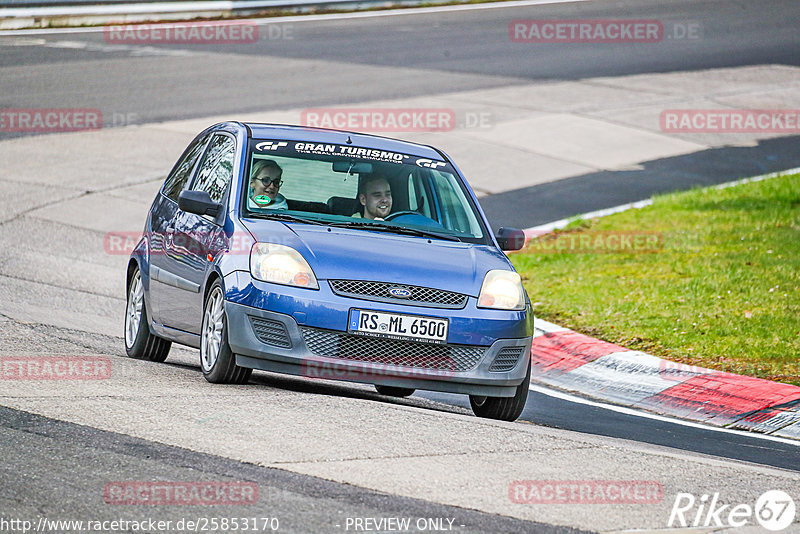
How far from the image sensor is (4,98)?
20562 millimetres

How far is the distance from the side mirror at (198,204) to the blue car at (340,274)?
11 mm

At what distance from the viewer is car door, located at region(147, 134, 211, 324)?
8.89 metres

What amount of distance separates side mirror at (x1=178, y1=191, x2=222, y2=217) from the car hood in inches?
12.8

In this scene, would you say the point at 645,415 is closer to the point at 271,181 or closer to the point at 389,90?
the point at 271,181

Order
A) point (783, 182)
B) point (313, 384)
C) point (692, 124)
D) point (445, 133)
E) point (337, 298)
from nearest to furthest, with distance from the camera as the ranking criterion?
point (337, 298), point (313, 384), point (783, 182), point (445, 133), point (692, 124)

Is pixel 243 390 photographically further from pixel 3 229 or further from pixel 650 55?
pixel 650 55

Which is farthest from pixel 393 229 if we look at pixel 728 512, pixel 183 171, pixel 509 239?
pixel 728 512

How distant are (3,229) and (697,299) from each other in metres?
7.49

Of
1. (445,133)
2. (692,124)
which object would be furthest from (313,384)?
(692,124)

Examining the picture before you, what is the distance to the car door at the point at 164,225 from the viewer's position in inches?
350

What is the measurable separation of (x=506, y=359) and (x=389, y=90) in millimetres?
15620

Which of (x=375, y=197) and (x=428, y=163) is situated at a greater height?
(x=428, y=163)

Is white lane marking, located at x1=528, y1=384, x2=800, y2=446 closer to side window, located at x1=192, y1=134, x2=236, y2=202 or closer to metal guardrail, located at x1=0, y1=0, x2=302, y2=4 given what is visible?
side window, located at x1=192, y1=134, x2=236, y2=202

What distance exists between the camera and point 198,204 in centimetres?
821
